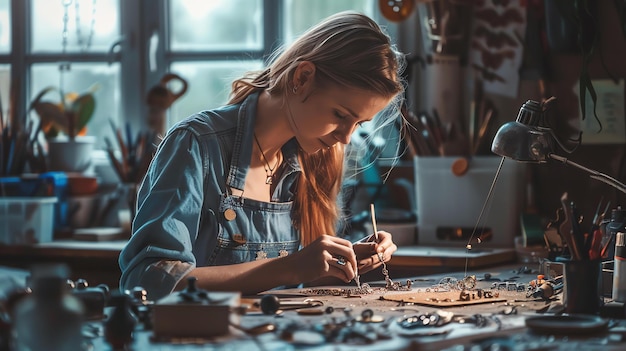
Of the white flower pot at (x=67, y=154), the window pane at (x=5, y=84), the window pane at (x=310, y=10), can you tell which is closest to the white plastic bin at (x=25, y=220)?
the white flower pot at (x=67, y=154)

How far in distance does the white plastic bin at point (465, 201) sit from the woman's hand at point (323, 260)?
1216mm

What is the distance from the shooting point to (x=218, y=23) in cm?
381

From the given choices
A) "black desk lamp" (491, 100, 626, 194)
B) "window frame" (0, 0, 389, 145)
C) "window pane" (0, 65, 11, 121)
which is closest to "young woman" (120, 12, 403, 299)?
"black desk lamp" (491, 100, 626, 194)

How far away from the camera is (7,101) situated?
3.94 m

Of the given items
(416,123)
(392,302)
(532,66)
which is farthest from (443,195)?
(392,302)

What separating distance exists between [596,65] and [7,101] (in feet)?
8.05

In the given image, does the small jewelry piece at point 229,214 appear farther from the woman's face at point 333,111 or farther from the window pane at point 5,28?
the window pane at point 5,28

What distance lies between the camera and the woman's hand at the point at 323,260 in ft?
6.39

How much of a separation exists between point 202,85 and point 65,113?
22.8 inches

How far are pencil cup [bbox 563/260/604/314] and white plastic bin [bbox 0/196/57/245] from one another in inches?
86.3

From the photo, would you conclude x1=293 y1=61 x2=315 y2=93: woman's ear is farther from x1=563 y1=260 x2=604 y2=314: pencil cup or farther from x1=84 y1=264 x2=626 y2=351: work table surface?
x1=563 y1=260 x2=604 y2=314: pencil cup

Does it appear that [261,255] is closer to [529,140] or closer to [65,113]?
[529,140]

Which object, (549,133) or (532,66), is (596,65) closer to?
(532,66)

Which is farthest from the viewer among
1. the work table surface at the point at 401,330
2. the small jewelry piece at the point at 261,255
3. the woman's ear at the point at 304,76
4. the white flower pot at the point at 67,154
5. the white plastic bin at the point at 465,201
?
the white flower pot at the point at 67,154
